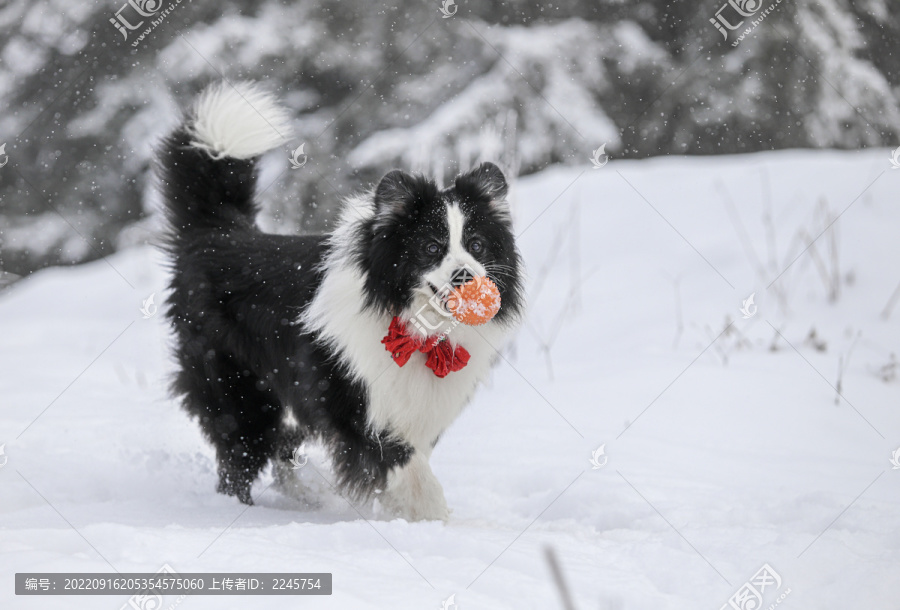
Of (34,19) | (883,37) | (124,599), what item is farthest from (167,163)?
(883,37)

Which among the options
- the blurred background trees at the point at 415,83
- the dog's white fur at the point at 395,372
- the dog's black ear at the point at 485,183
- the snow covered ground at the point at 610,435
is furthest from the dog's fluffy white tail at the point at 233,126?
the blurred background trees at the point at 415,83

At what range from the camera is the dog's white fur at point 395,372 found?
Result: 3244 mm

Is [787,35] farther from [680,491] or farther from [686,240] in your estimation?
[680,491]

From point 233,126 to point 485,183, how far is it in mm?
1350

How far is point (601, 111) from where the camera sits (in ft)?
32.9

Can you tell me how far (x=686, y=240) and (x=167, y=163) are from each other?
4.77 meters

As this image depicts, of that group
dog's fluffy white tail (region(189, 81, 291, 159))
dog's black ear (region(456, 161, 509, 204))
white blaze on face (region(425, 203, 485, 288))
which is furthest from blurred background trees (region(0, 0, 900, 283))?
white blaze on face (region(425, 203, 485, 288))

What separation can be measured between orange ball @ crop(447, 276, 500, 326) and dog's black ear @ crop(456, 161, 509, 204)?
1.58ft

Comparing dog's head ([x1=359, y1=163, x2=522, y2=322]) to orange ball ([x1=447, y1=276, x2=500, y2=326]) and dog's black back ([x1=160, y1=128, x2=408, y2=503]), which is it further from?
dog's black back ([x1=160, y1=128, x2=408, y2=503])

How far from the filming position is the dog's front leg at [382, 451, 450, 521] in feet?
10.6

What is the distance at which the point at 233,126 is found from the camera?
3.86 meters

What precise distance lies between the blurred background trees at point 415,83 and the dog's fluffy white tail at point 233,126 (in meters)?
4.98

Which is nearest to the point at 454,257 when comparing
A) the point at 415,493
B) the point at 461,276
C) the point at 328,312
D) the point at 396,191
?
the point at 461,276

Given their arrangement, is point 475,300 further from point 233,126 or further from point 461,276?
point 233,126
